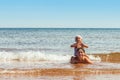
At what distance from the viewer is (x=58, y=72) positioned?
44.4 feet

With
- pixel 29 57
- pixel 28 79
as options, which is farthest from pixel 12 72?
pixel 29 57

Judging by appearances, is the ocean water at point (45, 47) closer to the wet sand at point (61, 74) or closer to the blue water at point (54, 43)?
the blue water at point (54, 43)

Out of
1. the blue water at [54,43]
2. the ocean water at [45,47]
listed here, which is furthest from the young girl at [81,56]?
the blue water at [54,43]

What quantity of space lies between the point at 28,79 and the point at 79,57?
509 centimetres

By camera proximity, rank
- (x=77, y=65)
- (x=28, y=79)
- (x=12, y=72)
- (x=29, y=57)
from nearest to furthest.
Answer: (x=28, y=79) → (x=12, y=72) → (x=77, y=65) → (x=29, y=57)

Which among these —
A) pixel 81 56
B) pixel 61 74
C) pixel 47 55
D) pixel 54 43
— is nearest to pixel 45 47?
pixel 54 43

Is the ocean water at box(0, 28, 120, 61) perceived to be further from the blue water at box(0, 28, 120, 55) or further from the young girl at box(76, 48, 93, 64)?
the young girl at box(76, 48, 93, 64)

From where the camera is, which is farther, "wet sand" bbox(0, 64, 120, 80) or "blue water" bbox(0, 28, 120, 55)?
"blue water" bbox(0, 28, 120, 55)

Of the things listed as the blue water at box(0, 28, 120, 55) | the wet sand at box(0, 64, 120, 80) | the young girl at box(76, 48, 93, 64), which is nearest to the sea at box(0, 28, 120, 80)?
the blue water at box(0, 28, 120, 55)

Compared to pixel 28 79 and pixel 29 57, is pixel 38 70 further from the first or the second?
pixel 29 57

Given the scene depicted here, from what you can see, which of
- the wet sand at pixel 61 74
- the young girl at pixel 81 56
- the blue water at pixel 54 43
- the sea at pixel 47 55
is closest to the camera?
the wet sand at pixel 61 74

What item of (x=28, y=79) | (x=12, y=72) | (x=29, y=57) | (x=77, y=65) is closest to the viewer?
(x=28, y=79)

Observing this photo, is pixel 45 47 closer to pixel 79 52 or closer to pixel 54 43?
pixel 54 43

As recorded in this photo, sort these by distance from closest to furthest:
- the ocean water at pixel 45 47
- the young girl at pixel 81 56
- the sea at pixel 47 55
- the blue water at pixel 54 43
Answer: the sea at pixel 47 55 → the young girl at pixel 81 56 → the ocean water at pixel 45 47 → the blue water at pixel 54 43
